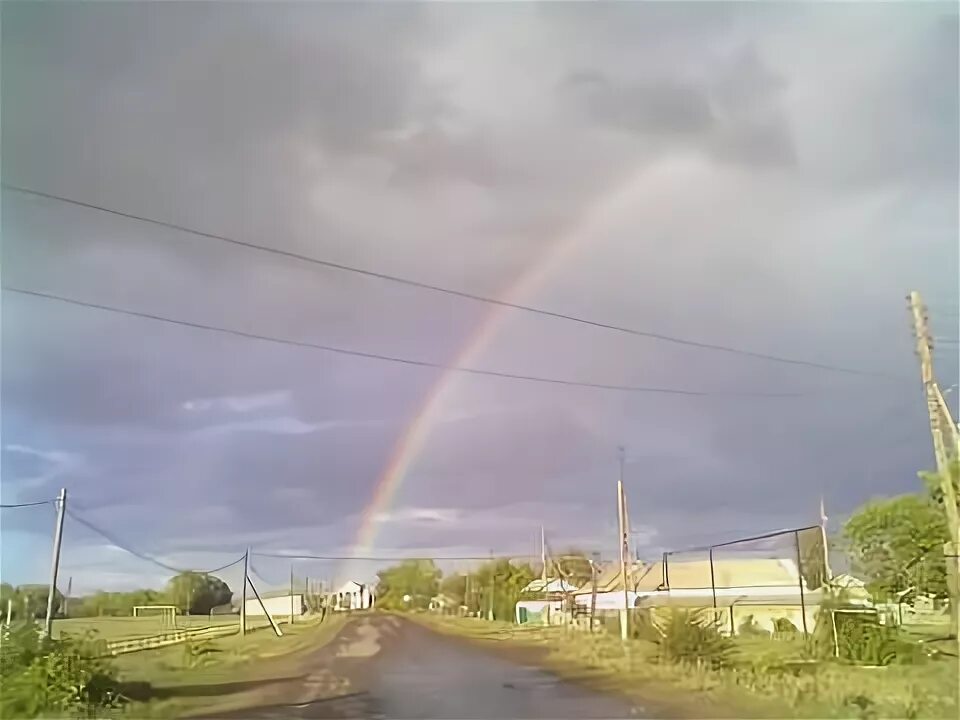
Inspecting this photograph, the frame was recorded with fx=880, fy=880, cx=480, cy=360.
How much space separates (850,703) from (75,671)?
6518 millimetres

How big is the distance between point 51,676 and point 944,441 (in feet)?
25.9

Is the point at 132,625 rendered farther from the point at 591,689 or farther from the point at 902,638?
the point at 902,638

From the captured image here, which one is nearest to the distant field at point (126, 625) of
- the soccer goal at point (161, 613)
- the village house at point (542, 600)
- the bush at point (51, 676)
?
the soccer goal at point (161, 613)

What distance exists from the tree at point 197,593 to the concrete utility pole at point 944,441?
7.71 m

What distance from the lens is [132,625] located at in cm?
891

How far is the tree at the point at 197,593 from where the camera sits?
32.6 feet

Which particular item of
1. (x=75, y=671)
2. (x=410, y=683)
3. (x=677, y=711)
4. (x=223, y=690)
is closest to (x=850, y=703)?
(x=677, y=711)

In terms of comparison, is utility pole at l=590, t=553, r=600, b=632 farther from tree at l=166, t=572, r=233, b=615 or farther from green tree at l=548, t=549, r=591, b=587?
tree at l=166, t=572, r=233, b=615

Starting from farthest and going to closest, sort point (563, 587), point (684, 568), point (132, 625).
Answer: point (563, 587) → point (684, 568) → point (132, 625)

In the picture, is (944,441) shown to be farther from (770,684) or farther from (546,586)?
(546,586)

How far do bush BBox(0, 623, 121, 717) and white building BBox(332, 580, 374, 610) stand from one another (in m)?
8.17

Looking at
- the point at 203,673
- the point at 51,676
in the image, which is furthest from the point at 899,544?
the point at 51,676

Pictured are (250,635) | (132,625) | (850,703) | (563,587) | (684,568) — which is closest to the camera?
(850,703)

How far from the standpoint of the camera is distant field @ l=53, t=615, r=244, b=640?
25.9 ft
